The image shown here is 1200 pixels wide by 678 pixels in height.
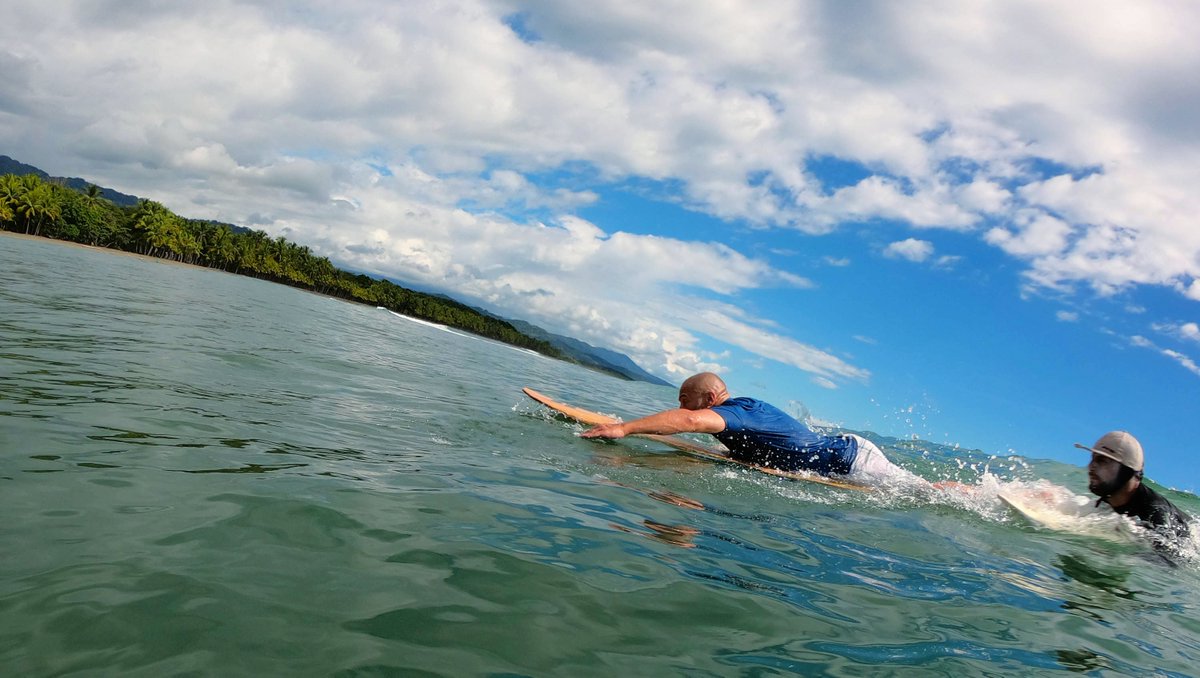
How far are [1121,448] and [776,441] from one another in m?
4.19

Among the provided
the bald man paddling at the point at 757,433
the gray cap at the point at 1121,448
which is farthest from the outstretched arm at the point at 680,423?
the gray cap at the point at 1121,448

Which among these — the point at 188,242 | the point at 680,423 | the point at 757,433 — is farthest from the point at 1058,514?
the point at 188,242

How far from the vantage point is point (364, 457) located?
592 centimetres

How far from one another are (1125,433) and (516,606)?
8567mm

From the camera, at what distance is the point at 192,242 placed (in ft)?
404

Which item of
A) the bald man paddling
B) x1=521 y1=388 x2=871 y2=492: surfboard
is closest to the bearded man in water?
the bald man paddling

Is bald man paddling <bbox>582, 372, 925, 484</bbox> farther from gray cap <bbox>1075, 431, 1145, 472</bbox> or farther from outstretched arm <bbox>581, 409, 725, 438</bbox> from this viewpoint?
gray cap <bbox>1075, 431, 1145, 472</bbox>

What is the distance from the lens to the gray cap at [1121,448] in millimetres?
7691

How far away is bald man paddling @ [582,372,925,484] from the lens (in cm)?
853

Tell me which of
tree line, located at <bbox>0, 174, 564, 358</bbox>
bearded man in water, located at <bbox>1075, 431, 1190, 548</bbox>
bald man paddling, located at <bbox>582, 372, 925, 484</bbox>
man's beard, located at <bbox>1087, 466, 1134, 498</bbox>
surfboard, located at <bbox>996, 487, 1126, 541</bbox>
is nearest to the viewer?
bearded man in water, located at <bbox>1075, 431, 1190, 548</bbox>

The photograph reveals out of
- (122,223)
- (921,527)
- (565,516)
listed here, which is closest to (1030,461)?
(921,527)

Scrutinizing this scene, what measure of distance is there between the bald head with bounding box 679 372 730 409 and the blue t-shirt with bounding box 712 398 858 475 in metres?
0.21

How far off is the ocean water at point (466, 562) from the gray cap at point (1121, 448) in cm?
86

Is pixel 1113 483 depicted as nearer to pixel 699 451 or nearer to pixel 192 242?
pixel 699 451
